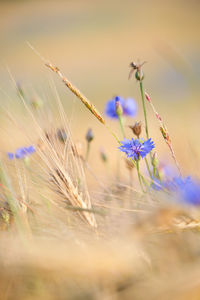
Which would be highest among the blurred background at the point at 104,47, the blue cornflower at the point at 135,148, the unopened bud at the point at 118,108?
the blurred background at the point at 104,47

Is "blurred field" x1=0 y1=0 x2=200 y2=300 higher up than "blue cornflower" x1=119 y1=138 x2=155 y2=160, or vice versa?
"blue cornflower" x1=119 y1=138 x2=155 y2=160

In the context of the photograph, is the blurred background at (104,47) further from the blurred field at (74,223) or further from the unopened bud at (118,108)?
the unopened bud at (118,108)

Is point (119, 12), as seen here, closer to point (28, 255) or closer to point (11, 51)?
point (11, 51)

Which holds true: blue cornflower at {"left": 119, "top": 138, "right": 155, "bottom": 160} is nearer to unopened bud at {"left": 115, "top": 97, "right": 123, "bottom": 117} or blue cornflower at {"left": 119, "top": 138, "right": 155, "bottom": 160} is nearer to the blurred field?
the blurred field

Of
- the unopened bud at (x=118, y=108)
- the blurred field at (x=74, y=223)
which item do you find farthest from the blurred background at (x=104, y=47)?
the unopened bud at (x=118, y=108)

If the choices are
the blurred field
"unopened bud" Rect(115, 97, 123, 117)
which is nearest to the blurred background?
the blurred field
